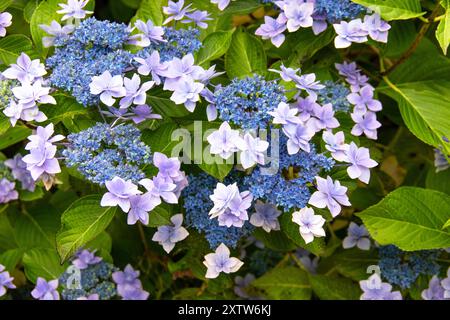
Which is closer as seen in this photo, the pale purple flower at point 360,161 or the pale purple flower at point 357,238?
the pale purple flower at point 360,161

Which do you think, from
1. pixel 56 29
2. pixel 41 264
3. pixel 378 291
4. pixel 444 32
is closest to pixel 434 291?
pixel 378 291

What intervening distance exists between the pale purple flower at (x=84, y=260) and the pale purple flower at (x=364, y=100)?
72cm

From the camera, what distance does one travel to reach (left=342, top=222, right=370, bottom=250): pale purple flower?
1.81m

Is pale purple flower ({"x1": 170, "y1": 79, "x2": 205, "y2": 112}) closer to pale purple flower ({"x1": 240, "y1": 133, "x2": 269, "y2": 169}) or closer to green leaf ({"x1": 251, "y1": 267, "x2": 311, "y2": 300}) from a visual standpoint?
pale purple flower ({"x1": 240, "y1": 133, "x2": 269, "y2": 169})

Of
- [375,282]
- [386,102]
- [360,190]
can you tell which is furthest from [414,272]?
[386,102]

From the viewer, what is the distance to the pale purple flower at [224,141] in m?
1.27

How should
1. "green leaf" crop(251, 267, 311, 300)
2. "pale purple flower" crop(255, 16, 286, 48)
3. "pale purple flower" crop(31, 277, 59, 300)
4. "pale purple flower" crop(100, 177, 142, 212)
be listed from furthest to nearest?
"green leaf" crop(251, 267, 311, 300), "pale purple flower" crop(31, 277, 59, 300), "pale purple flower" crop(255, 16, 286, 48), "pale purple flower" crop(100, 177, 142, 212)

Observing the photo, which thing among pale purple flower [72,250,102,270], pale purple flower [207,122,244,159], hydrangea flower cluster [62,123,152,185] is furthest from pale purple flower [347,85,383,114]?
pale purple flower [72,250,102,270]

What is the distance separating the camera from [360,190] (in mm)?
1903

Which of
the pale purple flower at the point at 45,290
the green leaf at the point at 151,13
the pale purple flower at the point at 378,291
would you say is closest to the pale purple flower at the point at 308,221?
the pale purple flower at the point at 378,291

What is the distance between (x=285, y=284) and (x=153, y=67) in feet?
2.60

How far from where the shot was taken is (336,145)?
4.52 ft

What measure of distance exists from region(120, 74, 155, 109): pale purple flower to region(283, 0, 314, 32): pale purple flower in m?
0.36

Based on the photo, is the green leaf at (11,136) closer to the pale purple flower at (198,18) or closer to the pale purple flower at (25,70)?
the pale purple flower at (25,70)
